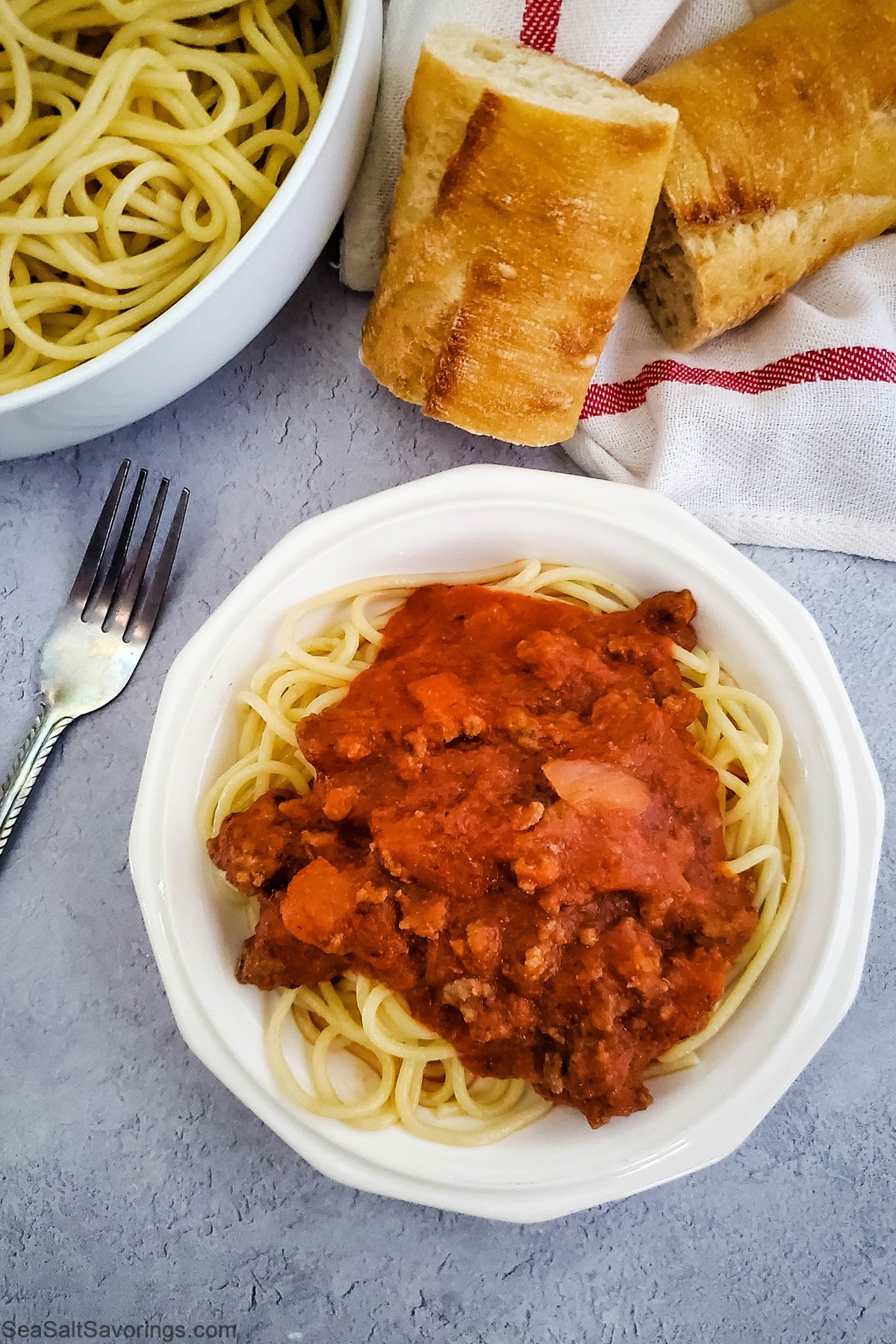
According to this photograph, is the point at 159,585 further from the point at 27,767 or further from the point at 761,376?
the point at 761,376

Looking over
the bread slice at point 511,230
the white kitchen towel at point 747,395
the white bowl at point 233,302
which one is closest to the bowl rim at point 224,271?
the white bowl at point 233,302

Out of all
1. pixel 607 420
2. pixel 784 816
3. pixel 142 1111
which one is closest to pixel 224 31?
pixel 607 420

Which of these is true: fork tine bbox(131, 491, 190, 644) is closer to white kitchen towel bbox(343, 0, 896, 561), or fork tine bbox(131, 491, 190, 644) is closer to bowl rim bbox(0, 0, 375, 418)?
bowl rim bbox(0, 0, 375, 418)

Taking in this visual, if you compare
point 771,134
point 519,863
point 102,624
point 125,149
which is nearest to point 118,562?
point 102,624

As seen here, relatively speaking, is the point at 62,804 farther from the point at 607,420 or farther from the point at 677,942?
the point at 607,420

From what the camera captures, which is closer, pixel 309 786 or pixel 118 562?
pixel 309 786

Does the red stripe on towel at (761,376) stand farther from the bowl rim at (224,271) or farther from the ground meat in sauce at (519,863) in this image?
the bowl rim at (224,271)
